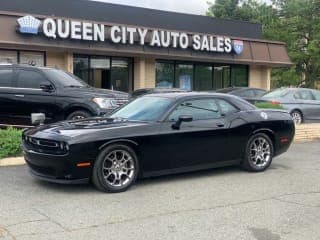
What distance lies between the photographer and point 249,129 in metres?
9.66

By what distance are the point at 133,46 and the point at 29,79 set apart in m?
10.5

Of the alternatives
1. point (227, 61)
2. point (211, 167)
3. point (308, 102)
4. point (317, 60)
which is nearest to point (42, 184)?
point (211, 167)

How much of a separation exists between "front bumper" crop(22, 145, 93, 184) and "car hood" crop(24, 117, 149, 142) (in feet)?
0.84

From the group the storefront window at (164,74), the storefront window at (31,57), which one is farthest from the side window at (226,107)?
the storefront window at (164,74)

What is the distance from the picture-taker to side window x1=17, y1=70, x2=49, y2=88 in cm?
1222

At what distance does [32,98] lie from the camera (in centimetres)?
1202

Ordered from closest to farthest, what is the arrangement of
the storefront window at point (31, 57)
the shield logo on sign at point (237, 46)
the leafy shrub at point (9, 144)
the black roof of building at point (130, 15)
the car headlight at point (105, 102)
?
the leafy shrub at point (9, 144)
the car headlight at point (105, 102)
the storefront window at point (31, 57)
the black roof of building at point (130, 15)
the shield logo on sign at point (237, 46)

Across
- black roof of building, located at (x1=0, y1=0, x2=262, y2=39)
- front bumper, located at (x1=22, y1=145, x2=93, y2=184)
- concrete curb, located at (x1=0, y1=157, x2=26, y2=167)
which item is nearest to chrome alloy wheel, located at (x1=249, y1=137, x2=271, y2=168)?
front bumper, located at (x1=22, y1=145, x2=93, y2=184)

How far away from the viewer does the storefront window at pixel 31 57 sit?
2061 centimetres

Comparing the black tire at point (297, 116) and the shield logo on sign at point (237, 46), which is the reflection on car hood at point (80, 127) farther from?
the shield logo on sign at point (237, 46)

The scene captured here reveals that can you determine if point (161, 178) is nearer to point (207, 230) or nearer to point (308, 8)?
point (207, 230)

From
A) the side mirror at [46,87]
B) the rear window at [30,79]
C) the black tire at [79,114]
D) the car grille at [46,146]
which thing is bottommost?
the car grille at [46,146]

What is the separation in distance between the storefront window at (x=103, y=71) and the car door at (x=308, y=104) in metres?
7.77

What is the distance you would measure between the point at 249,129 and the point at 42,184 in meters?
3.66
